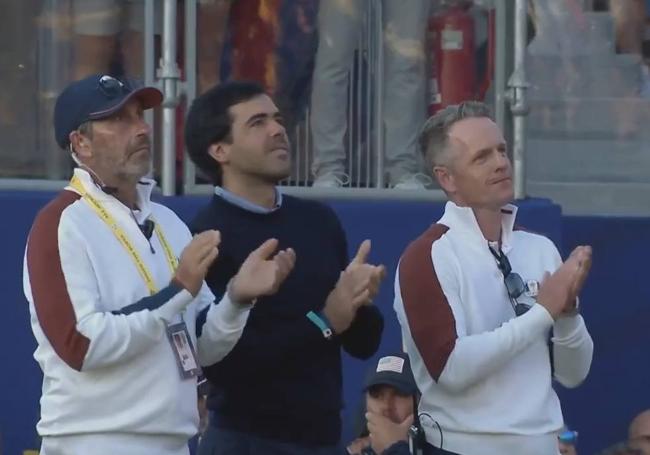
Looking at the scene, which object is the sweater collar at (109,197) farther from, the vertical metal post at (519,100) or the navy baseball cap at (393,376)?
the vertical metal post at (519,100)

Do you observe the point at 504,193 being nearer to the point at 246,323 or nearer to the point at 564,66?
the point at 246,323

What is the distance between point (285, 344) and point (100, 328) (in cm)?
72

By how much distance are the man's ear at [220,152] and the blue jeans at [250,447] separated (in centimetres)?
82

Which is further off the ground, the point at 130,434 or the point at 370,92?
A: the point at 370,92

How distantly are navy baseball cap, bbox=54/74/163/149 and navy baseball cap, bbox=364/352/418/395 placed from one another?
1781mm

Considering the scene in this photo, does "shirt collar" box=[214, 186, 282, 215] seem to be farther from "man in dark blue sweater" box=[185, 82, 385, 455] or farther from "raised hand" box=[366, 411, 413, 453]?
"raised hand" box=[366, 411, 413, 453]

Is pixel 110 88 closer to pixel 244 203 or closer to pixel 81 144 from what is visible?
pixel 81 144

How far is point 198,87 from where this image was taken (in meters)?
6.93

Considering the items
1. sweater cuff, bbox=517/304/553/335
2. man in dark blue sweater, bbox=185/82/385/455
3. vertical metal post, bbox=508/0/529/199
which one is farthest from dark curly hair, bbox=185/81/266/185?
vertical metal post, bbox=508/0/529/199

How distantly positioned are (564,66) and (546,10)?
0.35 m

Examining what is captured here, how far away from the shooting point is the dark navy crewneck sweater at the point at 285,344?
15.7 ft

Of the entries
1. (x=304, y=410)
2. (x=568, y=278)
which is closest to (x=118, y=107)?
(x=304, y=410)

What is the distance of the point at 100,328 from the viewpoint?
4215mm

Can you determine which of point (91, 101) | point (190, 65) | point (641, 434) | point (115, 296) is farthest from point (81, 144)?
point (641, 434)
